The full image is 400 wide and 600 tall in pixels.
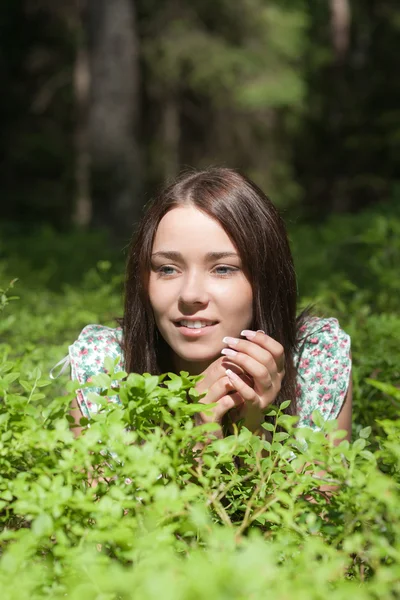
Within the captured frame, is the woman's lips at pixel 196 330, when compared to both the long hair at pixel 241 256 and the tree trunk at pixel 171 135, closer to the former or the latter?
the long hair at pixel 241 256

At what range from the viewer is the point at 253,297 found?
2594mm

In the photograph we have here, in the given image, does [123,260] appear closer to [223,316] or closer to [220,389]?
[223,316]

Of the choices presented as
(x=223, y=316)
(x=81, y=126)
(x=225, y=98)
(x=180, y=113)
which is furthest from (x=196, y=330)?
(x=180, y=113)

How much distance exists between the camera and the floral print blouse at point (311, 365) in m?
2.73

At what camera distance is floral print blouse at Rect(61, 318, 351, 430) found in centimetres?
273

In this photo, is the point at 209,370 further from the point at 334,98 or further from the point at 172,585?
the point at 334,98

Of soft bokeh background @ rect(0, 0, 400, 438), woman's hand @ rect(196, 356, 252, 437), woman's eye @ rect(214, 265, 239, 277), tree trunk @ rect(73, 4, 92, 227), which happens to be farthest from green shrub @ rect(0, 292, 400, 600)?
tree trunk @ rect(73, 4, 92, 227)

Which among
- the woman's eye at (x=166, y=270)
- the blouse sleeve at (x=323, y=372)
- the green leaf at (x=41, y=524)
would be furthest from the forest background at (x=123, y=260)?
the woman's eye at (x=166, y=270)

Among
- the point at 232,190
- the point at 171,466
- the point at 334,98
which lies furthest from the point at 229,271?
the point at 334,98

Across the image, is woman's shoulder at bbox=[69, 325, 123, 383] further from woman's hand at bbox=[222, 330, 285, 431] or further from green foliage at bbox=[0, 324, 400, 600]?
green foliage at bbox=[0, 324, 400, 600]

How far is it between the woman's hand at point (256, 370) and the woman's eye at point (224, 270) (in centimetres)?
24

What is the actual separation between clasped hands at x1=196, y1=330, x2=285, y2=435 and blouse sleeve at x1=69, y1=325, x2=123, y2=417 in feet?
1.78

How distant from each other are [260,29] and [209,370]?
53.1 feet

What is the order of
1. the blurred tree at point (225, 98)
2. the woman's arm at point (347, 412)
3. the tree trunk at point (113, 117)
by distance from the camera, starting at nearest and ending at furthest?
the woman's arm at point (347, 412)
the tree trunk at point (113, 117)
the blurred tree at point (225, 98)
